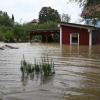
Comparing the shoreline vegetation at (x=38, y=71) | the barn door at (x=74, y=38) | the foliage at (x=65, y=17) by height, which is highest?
the foliage at (x=65, y=17)

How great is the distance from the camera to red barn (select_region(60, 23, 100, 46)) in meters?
47.4

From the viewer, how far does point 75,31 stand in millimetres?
48500

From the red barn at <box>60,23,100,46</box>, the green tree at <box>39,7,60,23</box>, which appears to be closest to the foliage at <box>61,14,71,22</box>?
the green tree at <box>39,7,60,23</box>

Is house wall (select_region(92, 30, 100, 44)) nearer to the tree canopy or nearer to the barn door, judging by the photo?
the barn door

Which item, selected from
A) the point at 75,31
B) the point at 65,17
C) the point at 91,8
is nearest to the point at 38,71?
the point at 91,8

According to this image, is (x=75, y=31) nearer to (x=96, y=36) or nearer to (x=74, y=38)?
(x=74, y=38)

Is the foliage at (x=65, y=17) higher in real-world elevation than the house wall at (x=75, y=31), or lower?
higher

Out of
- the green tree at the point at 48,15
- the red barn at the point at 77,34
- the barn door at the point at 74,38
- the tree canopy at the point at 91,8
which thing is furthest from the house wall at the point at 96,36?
the green tree at the point at 48,15

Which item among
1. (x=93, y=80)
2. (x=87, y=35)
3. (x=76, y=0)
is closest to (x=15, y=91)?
(x=93, y=80)

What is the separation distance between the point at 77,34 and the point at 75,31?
47cm

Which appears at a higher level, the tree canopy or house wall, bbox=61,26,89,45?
the tree canopy

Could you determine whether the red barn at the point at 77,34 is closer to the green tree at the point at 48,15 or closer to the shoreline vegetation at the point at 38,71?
the shoreline vegetation at the point at 38,71

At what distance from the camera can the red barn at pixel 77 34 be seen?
156ft

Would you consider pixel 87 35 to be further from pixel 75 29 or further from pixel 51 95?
pixel 51 95
